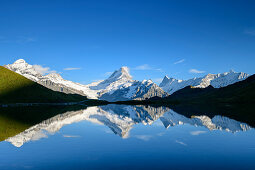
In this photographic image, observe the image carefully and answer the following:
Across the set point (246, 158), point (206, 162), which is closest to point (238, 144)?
point (246, 158)

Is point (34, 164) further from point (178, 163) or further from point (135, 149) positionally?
point (178, 163)

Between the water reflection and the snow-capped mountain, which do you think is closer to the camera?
the water reflection

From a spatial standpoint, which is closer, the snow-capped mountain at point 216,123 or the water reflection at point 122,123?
the water reflection at point 122,123

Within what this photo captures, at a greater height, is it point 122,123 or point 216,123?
point 216,123

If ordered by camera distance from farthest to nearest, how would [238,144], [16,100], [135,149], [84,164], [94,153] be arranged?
[16,100] → [238,144] → [135,149] → [94,153] → [84,164]

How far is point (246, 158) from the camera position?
1983 cm

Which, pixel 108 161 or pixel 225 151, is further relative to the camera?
pixel 225 151

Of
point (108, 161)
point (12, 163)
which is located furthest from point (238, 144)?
point (12, 163)

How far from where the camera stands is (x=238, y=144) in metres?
26.3

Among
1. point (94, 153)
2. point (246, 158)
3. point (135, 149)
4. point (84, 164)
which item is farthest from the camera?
point (135, 149)

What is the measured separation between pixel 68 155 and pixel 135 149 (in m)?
7.41

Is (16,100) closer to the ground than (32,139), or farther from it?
Answer: farther from it

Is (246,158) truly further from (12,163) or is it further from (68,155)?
(12,163)

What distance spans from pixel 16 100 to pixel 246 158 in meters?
184
